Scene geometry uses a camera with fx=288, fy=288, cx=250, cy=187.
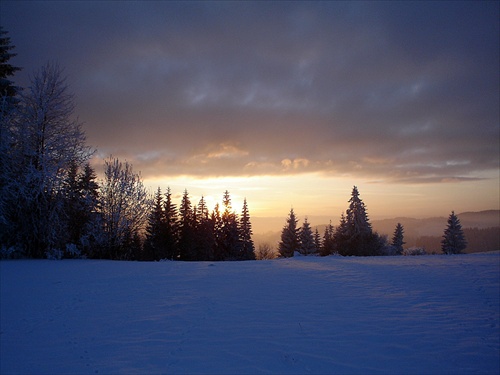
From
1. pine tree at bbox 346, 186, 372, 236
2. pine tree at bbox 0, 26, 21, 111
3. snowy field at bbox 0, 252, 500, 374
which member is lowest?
snowy field at bbox 0, 252, 500, 374

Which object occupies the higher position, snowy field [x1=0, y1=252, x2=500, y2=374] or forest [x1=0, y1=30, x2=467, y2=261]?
forest [x1=0, y1=30, x2=467, y2=261]

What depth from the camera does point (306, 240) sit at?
53.5 m

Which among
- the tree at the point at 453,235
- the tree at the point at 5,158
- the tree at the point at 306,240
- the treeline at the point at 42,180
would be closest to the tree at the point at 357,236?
the tree at the point at 306,240

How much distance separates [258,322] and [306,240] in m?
47.2

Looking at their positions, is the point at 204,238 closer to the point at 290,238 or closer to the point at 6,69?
the point at 290,238

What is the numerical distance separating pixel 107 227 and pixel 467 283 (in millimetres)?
28029

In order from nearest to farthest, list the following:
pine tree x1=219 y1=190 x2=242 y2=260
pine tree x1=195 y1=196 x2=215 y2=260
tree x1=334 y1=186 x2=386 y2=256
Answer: tree x1=334 y1=186 x2=386 y2=256 < pine tree x1=195 y1=196 x2=215 y2=260 < pine tree x1=219 y1=190 x2=242 y2=260

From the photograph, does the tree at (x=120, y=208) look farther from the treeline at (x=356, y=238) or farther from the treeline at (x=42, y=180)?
the treeline at (x=356, y=238)

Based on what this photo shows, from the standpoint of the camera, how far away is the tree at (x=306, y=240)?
52.6m

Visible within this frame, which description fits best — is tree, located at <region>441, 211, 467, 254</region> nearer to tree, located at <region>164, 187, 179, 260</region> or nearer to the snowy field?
the snowy field

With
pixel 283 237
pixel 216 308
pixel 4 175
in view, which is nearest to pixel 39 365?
pixel 216 308

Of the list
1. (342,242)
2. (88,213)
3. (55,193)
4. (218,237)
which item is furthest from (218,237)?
(55,193)

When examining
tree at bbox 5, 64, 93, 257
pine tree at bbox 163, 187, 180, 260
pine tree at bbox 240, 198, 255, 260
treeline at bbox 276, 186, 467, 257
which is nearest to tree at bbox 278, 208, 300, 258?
treeline at bbox 276, 186, 467, 257

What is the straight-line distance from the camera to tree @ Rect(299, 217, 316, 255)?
173 ft
